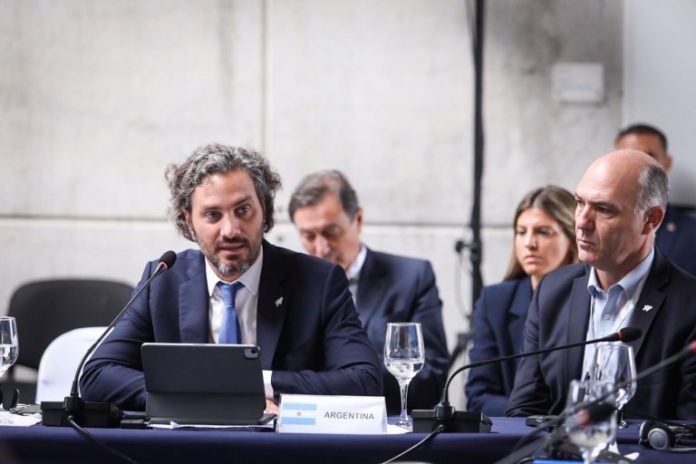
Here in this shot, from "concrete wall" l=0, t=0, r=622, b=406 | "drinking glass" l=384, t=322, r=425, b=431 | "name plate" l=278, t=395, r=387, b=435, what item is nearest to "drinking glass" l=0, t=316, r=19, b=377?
"name plate" l=278, t=395, r=387, b=435

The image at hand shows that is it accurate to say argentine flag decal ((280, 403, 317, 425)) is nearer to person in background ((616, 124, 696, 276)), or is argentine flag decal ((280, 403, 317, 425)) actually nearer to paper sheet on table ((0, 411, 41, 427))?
paper sheet on table ((0, 411, 41, 427))

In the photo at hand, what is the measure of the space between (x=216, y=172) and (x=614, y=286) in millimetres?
1195

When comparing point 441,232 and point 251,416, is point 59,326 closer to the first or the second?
point 441,232

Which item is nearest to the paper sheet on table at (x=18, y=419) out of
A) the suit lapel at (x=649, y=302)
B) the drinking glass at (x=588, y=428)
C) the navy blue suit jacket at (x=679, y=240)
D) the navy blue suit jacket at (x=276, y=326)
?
the navy blue suit jacket at (x=276, y=326)

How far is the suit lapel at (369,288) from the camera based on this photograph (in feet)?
14.1

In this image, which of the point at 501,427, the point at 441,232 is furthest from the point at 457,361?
the point at 501,427

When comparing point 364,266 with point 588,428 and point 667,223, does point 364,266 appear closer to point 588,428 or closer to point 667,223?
point 667,223

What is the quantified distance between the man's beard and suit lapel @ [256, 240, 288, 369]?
0.06m

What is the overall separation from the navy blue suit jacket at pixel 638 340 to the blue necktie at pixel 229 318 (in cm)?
82

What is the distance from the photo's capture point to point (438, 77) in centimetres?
Answer: 540

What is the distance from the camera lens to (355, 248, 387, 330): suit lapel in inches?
169

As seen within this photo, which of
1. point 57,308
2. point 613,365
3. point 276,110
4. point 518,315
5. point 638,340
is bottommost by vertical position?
point 57,308

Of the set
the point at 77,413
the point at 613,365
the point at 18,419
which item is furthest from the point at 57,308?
the point at 613,365

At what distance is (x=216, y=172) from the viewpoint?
3.17 meters
